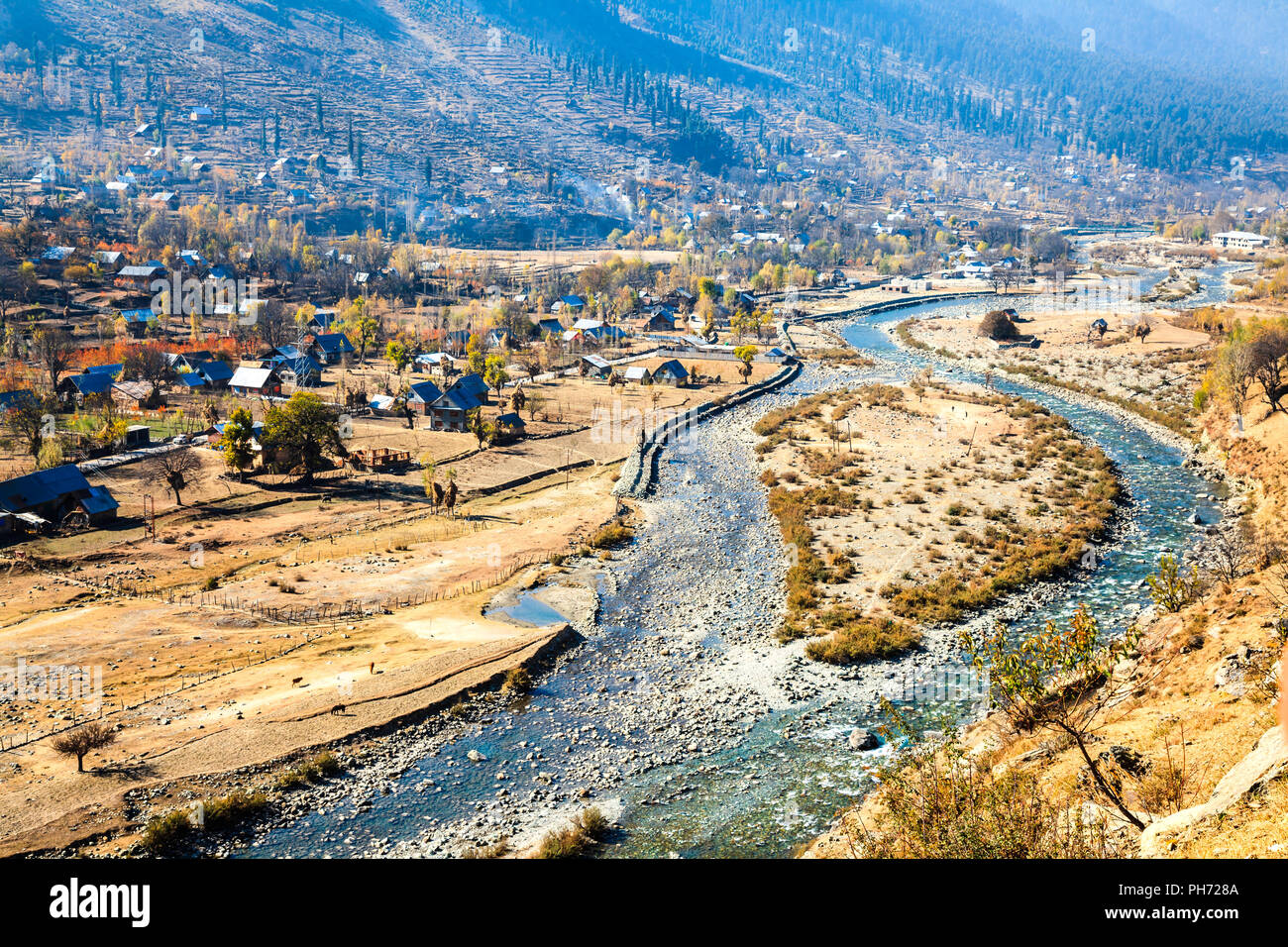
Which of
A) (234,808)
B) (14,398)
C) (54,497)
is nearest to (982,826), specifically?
(234,808)

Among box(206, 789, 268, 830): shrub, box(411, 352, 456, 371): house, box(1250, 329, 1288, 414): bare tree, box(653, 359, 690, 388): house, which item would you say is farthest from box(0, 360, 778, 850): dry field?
box(1250, 329, 1288, 414): bare tree

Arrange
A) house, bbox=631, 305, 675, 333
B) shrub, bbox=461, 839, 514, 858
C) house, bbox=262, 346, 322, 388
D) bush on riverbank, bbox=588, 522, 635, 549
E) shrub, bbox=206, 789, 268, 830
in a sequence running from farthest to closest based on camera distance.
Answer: house, bbox=631, 305, 675, 333 → house, bbox=262, 346, 322, 388 → bush on riverbank, bbox=588, 522, 635, 549 → shrub, bbox=206, 789, 268, 830 → shrub, bbox=461, 839, 514, 858

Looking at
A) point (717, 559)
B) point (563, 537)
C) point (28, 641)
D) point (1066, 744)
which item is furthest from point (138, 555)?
point (1066, 744)

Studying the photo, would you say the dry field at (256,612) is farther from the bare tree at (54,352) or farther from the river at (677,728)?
the bare tree at (54,352)

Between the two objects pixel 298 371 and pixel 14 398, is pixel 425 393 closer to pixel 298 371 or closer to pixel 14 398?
pixel 298 371

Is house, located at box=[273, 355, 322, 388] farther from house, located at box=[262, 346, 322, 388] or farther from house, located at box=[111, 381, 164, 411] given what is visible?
house, located at box=[111, 381, 164, 411]
